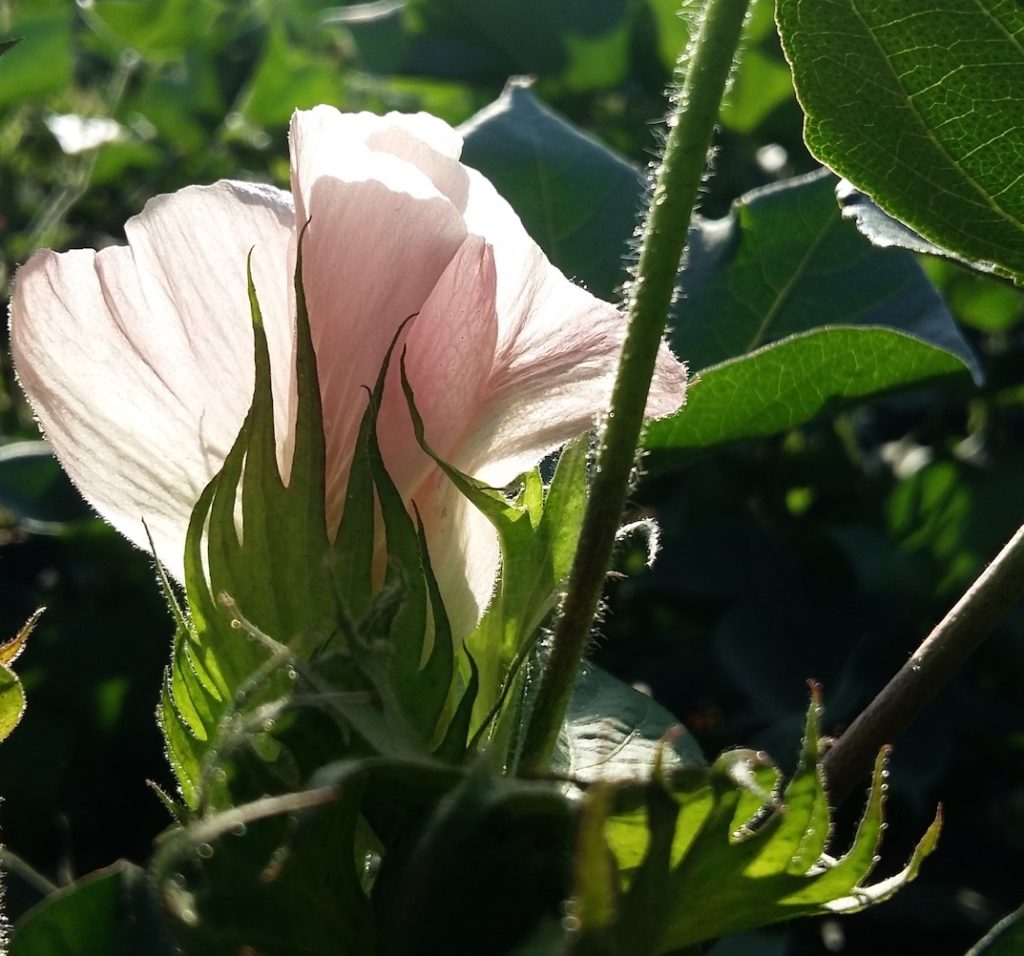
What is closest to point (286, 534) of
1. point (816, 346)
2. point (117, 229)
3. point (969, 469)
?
point (816, 346)

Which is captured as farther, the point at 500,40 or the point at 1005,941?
the point at 500,40

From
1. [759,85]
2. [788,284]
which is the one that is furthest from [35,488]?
[759,85]

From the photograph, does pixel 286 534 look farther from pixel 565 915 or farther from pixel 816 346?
pixel 816 346

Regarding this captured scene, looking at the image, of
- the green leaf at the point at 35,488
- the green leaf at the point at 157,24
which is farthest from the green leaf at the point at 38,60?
the green leaf at the point at 35,488

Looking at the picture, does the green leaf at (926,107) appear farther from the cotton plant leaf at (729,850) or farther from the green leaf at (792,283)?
the green leaf at (792,283)

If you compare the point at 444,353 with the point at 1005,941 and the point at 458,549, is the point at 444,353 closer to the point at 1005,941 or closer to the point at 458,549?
the point at 458,549
